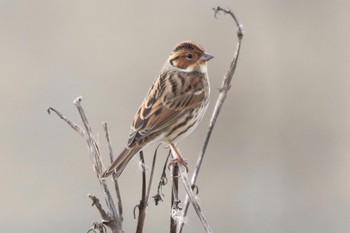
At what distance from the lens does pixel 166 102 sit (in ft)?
10.2

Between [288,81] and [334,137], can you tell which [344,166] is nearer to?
[334,137]

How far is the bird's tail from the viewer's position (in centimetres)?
206

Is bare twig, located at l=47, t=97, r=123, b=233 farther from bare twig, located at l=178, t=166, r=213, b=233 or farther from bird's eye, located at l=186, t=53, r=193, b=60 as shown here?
bird's eye, located at l=186, t=53, r=193, b=60

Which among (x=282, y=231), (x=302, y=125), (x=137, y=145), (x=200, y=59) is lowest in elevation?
(x=137, y=145)

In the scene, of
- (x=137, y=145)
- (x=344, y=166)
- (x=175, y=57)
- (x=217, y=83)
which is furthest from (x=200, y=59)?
(x=344, y=166)

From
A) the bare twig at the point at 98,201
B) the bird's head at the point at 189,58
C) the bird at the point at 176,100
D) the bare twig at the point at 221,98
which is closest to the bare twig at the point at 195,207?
the bare twig at the point at 221,98

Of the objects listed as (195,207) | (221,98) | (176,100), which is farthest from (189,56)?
(195,207)

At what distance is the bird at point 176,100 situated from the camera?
2.97m

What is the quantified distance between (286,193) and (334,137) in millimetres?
614

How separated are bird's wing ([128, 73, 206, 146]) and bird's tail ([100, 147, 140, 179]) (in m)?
0.09

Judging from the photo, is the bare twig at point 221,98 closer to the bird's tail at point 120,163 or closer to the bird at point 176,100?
the bird's tail at point 120,163

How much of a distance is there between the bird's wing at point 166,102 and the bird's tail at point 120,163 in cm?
9

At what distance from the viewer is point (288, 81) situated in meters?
7.16

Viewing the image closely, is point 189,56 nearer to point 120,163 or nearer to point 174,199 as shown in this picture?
point 120,163
